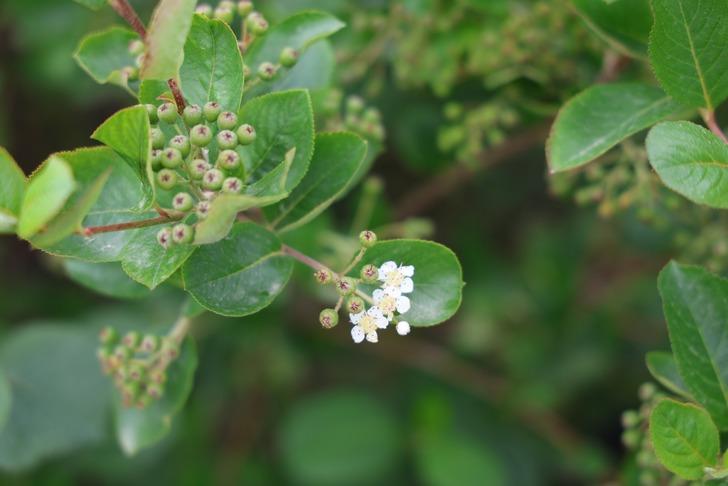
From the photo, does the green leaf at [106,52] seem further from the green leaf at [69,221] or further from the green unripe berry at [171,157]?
the green leaf at [69,221]

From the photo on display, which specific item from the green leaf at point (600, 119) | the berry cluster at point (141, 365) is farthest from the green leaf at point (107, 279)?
the green leaf at point (600, 119)

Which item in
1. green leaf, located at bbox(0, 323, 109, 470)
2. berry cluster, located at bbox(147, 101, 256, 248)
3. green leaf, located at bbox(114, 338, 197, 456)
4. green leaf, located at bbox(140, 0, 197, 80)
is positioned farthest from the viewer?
green leaf, located at bbox(0, 323, 109, 470)

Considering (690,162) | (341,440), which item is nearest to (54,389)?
(341,440)

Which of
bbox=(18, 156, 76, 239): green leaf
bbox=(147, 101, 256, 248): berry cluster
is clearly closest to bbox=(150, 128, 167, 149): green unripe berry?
bbox=(147, 101, 256, 248): berry cluster

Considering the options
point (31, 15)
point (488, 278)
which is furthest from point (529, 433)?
point (31, 15)

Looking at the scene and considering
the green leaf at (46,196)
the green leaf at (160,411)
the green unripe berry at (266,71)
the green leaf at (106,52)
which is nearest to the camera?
the green leaf at (46,196)

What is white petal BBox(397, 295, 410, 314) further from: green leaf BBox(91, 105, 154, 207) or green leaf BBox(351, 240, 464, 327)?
green leaf BBox(91, 105, 154, 207)

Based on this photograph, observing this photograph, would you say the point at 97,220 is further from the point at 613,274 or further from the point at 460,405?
the point at 613,274

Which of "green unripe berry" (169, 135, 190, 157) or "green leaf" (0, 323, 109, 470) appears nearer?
"green unripe berry" (169, 135, 190, 157)
